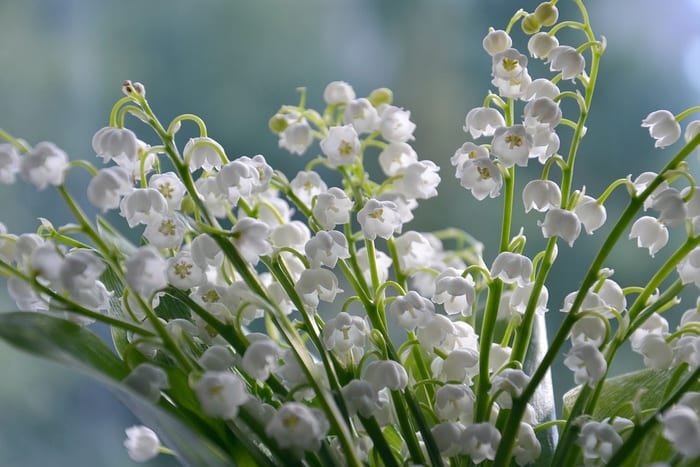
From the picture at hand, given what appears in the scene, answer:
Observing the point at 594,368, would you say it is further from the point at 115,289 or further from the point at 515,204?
the point at 515,204

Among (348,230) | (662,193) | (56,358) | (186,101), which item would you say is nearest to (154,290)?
(56,358)

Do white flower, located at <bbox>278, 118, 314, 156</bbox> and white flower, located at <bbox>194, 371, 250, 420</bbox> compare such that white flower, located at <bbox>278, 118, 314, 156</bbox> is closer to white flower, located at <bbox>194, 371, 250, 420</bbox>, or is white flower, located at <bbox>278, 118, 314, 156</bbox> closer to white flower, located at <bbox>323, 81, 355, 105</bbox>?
white flower, located at <bbox>323, 81, 355, 105</bbox>

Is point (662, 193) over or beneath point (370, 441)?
over

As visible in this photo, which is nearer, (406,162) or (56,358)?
(56,358)

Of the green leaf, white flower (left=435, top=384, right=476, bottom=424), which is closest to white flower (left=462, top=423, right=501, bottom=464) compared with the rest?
white flower (left=435, top=384, right=476, bottom=424)

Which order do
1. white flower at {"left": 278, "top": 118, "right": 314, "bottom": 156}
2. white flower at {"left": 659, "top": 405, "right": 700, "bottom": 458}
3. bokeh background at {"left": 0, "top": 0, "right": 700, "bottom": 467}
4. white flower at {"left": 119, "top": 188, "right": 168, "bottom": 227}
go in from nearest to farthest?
white flower at {"left": 659, "top": 405, "right": 700, "bottom": 458} < white flower at {"left": 119, "top": 188, "right": 168, "bottom": 227} < white flower at {"left": 278, "top": 118, "right": 314, "bottom": 156} < bokeh background at {"left": 0, "top": 0, "right": 700, "bottom": 467}

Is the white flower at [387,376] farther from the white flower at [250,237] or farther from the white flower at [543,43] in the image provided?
the white flower at [543,43]

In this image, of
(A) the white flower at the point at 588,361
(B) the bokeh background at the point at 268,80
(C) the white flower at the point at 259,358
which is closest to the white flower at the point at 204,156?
(C) the white flower at the point at 259,358
